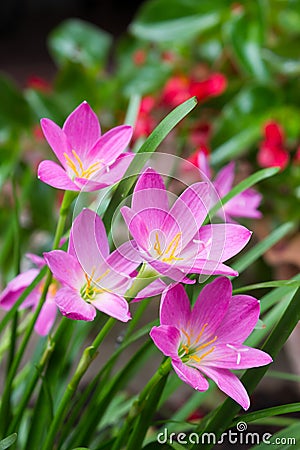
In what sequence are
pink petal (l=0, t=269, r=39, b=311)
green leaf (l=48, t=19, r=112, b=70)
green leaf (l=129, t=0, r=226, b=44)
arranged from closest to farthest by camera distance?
pink petal (l=0, t=269, r=39, b=311)
green leaf (l=129, t=0, r=226, b=44)
green leaf (l=48, t=19, r=112, b=70)

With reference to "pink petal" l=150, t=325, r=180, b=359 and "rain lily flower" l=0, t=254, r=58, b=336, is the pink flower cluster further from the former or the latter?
"rain lily flower" l=0, t=254, r=58, b=336

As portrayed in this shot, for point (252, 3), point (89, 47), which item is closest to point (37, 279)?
point (252, 3)

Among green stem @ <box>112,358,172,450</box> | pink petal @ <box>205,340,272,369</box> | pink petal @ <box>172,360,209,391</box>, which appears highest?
pink petal @ <box>172,360,209,391</box>

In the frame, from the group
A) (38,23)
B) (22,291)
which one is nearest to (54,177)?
(22,291)

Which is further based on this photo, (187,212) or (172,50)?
(172,50)

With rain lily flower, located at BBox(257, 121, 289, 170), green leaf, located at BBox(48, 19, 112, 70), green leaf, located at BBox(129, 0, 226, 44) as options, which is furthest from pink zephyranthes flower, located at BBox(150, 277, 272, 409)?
green leaf, located at BBox(48, 19, 112, 70)

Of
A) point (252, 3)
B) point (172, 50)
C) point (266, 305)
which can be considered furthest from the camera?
point (172, 50)

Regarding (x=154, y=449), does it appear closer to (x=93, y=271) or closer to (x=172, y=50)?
(x=93, y=271)
